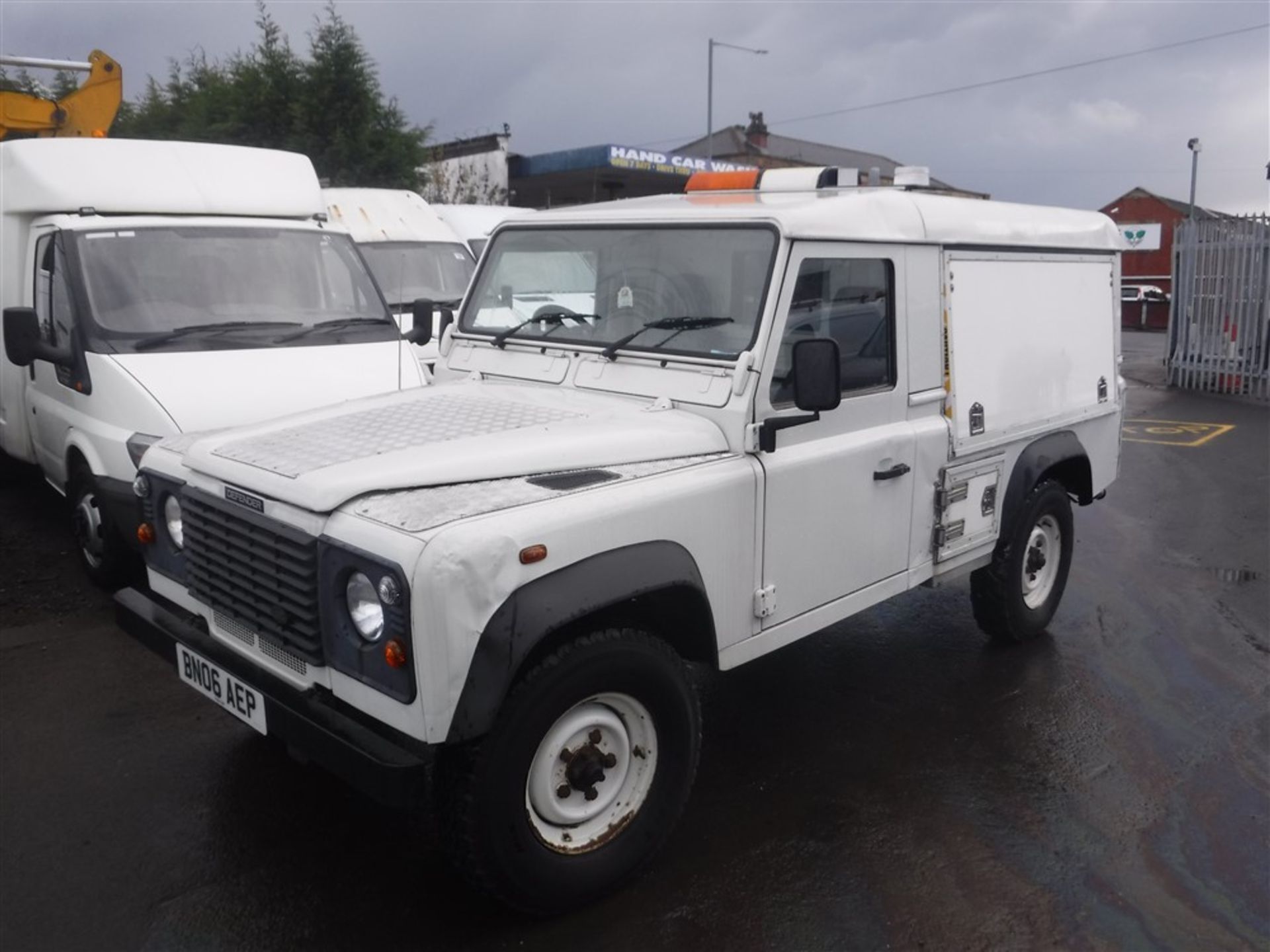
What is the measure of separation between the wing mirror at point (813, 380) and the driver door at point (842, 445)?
74 millimetres

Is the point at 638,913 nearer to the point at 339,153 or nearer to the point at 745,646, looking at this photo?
the point at 745,646

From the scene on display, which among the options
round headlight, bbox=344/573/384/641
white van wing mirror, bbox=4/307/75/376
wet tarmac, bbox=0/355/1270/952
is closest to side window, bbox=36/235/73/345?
white van wing mirror, bbox=4/307/75/376

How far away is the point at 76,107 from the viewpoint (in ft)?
33.8

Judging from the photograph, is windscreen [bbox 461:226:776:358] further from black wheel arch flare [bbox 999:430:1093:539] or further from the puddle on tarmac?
the puddle on tarmac

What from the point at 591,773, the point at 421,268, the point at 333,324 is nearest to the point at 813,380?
the point at 591,773

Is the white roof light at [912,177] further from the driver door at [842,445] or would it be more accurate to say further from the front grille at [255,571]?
the front grille at [255,571]

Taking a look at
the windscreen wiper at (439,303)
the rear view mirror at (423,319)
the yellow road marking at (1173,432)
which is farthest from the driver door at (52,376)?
the yellow road marking at (1173,432)

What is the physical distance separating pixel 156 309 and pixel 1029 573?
5055 mm

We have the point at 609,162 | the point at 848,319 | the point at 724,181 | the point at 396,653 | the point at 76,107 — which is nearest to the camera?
the point at 396,653

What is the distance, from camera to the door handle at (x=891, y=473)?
4.22 meters

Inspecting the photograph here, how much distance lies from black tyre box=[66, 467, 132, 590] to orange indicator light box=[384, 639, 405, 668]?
11.8ft

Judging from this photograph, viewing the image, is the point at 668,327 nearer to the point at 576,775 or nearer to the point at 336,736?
the point at 576,775

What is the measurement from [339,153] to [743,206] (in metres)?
14.8

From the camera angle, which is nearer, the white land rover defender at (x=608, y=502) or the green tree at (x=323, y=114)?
the white land rover defender at (x=608, y=502)
